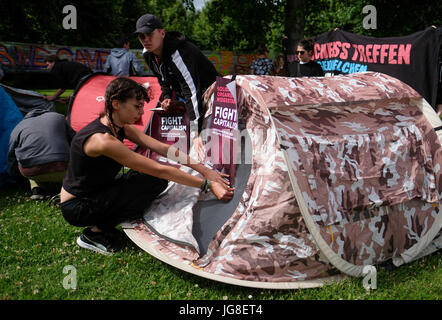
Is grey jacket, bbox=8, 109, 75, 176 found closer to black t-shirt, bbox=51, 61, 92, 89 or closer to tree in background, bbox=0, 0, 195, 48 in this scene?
black t-shirt, bbox=51, 61, 92, 89

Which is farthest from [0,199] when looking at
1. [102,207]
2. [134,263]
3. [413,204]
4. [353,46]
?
[353,46]

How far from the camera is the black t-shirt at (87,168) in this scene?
2822mm

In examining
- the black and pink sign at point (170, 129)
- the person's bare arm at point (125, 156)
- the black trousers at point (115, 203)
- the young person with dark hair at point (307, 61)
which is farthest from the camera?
the young person with dark hair at point (307, 61)

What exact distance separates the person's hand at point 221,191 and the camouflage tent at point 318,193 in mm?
65

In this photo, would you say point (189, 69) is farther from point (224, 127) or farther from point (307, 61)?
point (307, 61)

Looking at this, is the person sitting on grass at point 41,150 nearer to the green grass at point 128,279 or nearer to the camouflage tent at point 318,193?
the green grass at point 128,279

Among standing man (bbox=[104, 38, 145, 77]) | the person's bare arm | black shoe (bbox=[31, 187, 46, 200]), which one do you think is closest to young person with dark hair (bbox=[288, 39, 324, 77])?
the person's bare arm

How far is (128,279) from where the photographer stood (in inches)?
107

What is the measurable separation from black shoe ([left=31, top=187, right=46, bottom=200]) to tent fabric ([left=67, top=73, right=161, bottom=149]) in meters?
1.11

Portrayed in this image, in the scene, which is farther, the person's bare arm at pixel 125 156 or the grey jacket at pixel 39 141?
the grey jacket at pixel 39 141

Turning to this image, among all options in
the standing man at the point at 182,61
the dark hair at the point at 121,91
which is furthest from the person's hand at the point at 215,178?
the dark hair at the point at 121,91

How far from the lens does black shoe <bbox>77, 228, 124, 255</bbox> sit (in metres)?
3.11

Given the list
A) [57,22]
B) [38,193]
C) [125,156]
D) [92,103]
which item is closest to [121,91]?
[125,156]
